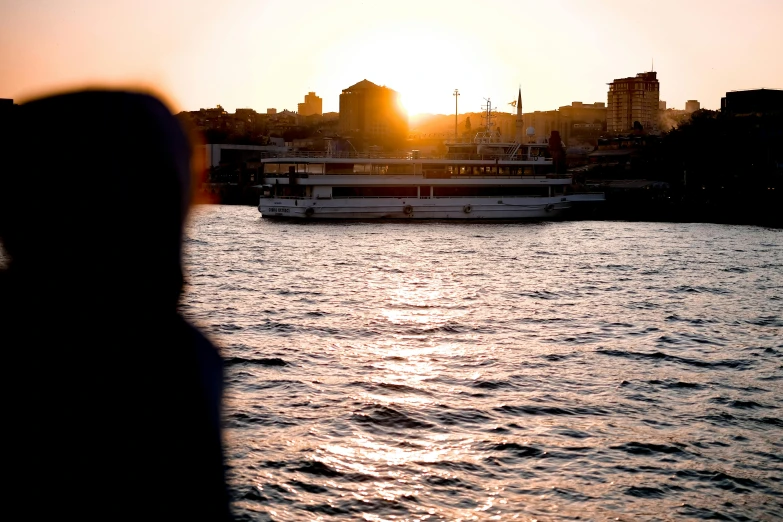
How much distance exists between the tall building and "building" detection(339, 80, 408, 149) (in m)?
54.9

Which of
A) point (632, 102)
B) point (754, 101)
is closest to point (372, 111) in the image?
point (632, 102)

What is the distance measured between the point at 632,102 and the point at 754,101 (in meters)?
90.3

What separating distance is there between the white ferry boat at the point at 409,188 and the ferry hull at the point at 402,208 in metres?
0.06

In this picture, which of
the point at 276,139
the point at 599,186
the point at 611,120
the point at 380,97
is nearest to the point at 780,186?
the point at 599,186

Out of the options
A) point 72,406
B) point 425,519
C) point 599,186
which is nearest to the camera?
point 72,406

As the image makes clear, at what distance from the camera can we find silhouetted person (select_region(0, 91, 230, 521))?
1.92 meters

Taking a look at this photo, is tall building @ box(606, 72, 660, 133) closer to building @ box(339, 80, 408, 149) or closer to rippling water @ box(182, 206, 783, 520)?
building @ box(339, 80, 408, 149)

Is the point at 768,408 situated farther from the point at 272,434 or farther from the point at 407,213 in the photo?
the point at 407,213

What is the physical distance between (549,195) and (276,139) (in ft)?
261

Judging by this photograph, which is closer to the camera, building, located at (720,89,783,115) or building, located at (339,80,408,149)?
building, located at (720,89,783,115)

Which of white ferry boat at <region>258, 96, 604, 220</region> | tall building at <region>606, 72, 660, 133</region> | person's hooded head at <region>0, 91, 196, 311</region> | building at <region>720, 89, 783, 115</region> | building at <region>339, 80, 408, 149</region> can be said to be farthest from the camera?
tall building at <region>606, 72, 660, 133</region>

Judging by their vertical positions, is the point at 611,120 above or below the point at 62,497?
above

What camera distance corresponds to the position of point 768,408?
10484 mm

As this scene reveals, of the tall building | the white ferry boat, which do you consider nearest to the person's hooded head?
the white ferry boat
